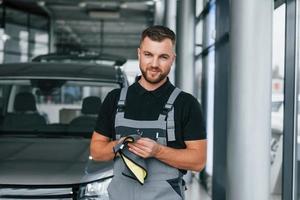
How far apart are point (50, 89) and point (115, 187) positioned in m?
2.62

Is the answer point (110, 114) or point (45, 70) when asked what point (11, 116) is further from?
point (110, 114)

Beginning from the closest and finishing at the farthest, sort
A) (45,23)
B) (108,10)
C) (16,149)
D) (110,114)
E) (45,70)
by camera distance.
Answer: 1. (110,114)
2. (16,149)
3. (45,70)
4. (108,10)
5. (45,23)

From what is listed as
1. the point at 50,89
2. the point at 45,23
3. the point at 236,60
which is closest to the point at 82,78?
the point at 50,89

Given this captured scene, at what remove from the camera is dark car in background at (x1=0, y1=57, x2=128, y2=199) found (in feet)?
10.7

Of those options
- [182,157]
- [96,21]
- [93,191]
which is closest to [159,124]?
[182,157]

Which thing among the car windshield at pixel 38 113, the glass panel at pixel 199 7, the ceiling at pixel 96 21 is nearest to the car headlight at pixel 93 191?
the car windshield at pixel 38 113

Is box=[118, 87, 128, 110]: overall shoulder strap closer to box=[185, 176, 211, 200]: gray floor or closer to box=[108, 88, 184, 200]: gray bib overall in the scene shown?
box=[108, 88, 184, 200]: gray bib overall

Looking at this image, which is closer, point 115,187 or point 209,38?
point 115,187

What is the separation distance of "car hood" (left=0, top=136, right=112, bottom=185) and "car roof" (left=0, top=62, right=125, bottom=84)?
0.68m

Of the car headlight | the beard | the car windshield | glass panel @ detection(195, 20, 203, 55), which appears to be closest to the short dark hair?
the beard

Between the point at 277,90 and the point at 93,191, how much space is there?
9.84 ft

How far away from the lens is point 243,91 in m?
4.48

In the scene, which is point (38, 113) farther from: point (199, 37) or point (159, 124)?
point (199, 37)

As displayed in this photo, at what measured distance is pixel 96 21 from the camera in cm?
2428
